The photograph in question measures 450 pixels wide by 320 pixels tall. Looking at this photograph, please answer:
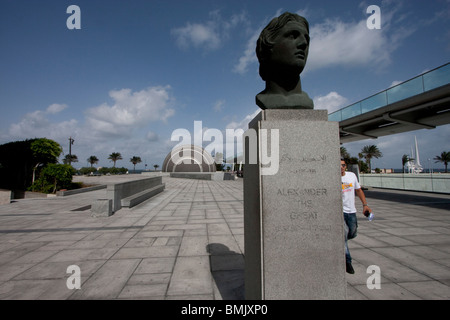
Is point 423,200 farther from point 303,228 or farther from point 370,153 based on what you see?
point 370,153

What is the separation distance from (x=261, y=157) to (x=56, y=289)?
3.71 meters

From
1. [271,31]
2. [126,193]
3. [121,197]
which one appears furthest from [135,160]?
[271,31]

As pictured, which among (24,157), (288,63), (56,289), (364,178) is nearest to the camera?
(288,63)

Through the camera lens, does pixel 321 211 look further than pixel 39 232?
No

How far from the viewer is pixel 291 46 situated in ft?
8.56

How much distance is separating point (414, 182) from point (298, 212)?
68.6ft

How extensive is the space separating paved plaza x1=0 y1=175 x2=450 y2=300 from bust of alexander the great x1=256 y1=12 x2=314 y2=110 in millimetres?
2850

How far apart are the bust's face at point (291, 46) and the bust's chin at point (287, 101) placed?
0.37 m

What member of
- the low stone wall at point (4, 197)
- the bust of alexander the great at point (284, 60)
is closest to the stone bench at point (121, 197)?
the low stone wall at point (4, 197)

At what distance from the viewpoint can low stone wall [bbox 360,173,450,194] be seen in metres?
14.7
